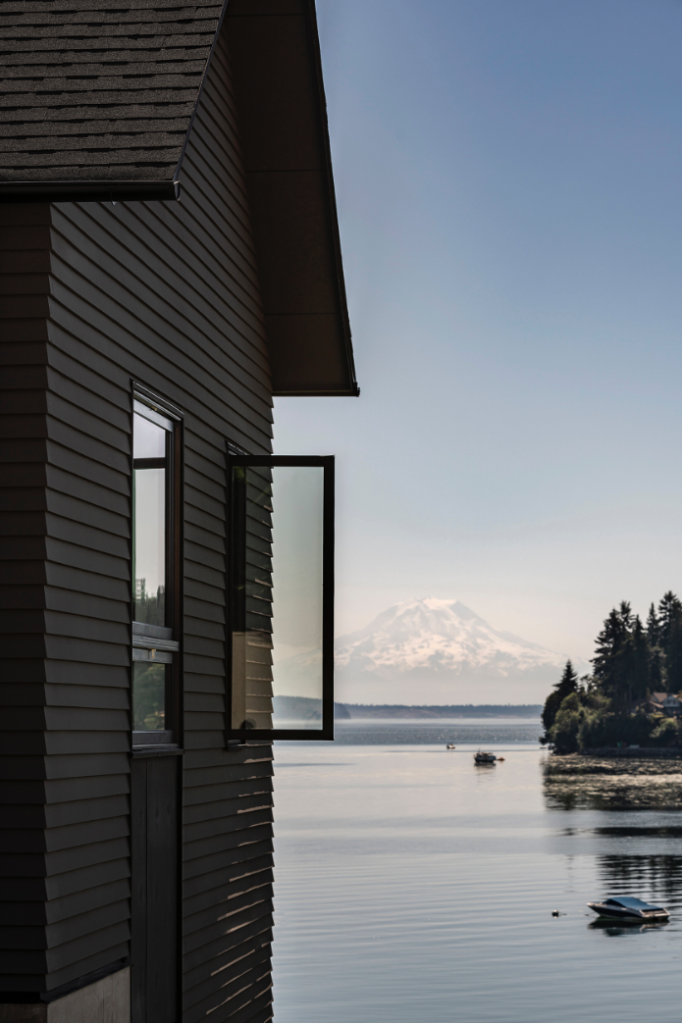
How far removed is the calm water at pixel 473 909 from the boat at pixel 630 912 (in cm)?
52

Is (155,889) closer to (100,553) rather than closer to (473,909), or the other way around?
(100,553)

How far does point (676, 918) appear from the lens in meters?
41.0

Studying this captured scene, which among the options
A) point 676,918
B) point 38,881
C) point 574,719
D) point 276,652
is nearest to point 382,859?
point 676,918

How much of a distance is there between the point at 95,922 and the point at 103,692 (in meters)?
1.10

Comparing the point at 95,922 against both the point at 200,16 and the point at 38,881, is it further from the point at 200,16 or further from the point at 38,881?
the point at 200,16

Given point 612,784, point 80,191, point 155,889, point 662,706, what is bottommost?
point 612,784

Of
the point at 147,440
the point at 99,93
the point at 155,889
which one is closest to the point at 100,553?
the point at 147,440

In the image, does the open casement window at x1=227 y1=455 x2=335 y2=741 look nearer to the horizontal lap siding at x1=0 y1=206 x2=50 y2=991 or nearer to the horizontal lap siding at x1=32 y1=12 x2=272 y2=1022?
the horizontal lap siding at x1=32 y1=12 x2=272 y2=1022

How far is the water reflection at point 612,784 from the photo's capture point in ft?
280

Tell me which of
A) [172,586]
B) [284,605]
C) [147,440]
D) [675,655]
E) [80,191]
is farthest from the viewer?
[675,655]

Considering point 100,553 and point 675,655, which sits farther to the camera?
point 675,655

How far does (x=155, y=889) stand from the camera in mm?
6602

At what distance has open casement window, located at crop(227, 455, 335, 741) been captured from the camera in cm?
822

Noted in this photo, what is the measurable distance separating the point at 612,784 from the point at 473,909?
208ft
